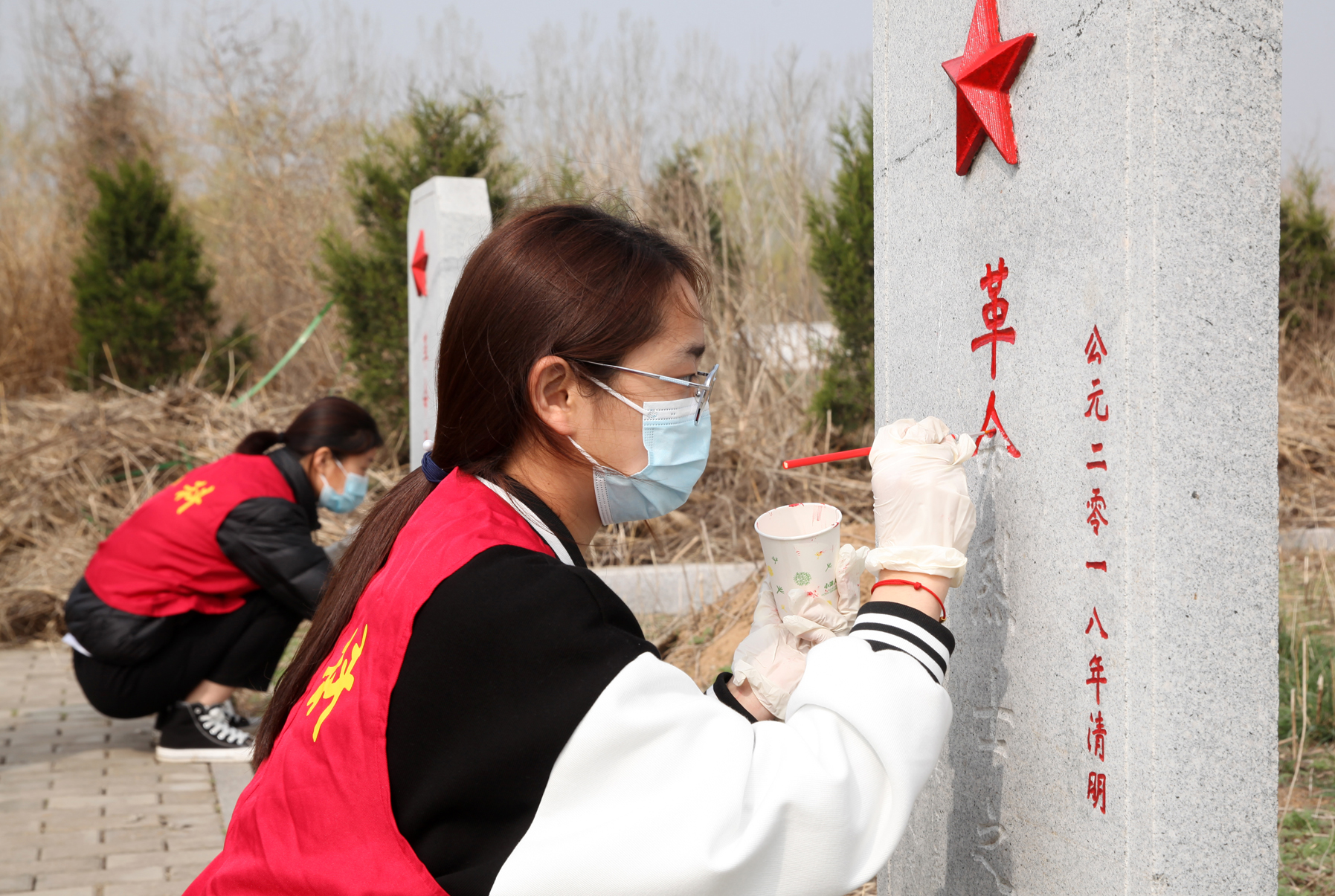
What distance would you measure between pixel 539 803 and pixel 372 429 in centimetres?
374

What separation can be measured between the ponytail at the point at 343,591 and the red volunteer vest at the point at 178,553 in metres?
2.87

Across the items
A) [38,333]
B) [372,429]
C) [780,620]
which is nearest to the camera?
[780,620]

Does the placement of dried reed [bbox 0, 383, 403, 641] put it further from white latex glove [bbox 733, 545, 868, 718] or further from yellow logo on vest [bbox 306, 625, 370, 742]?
yellow logo on vest [bbox 306, 625, 370, 742]

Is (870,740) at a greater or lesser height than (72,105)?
lesser

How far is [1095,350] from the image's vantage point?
1.50 meters

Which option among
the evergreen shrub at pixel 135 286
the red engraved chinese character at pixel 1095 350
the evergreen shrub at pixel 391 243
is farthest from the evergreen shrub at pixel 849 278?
the red engraved chinese character at pixel 1095 350

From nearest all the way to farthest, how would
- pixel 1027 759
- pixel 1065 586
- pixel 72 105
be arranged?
pixel 1065 586 → pixel 1027 759 → pixel 72 105

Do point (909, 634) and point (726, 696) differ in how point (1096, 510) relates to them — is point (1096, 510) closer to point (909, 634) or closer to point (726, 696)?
point (909, 634)

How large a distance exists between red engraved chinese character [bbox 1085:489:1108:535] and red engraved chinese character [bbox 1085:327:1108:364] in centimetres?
18

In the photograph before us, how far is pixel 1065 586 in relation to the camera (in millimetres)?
1586

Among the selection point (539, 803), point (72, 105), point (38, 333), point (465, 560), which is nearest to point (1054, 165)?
point (465, 560)

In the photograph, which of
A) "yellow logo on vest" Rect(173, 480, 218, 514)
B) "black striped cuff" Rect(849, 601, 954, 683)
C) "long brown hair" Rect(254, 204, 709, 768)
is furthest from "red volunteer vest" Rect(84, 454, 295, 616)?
"black striped cuff" Rect(849, 601, 954, 683)

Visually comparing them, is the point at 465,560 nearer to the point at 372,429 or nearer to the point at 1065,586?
the point at 1065,586

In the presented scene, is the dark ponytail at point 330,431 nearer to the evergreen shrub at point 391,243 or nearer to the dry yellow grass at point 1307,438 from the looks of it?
the evergreen shrub at point 391,243
